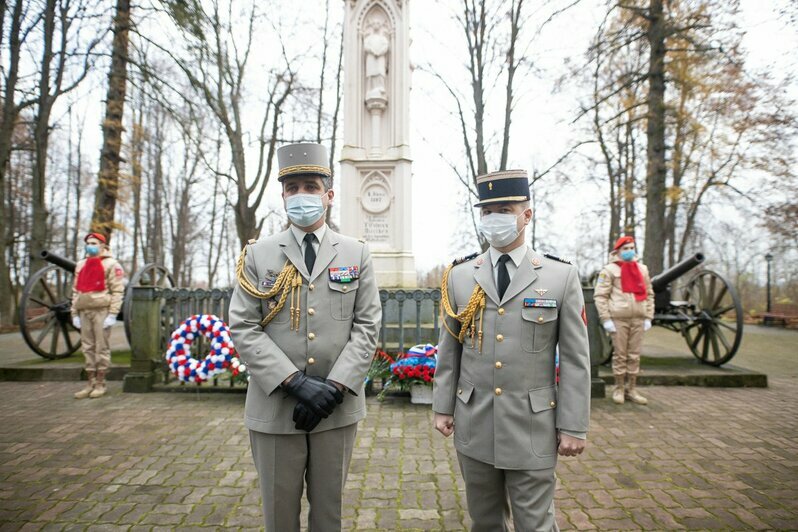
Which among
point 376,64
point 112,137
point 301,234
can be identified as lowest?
point 301,234

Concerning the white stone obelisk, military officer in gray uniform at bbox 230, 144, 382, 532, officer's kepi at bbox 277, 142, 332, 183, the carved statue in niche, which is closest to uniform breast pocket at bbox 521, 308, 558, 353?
military officer in gray uniform at bbox 230, 144, 382, 532

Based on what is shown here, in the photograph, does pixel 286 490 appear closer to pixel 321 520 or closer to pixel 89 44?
pixel 321 520

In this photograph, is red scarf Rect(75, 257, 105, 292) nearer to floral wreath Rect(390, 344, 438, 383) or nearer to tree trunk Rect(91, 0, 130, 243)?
floral wreath Rect(390, 344, 438, 383)

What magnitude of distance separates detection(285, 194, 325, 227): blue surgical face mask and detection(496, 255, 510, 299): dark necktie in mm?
954

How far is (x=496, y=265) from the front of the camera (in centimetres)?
224

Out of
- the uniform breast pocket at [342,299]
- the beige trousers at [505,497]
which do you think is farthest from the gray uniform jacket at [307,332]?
the beige trousers at [505,497]

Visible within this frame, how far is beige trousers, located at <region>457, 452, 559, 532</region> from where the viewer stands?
193 cm

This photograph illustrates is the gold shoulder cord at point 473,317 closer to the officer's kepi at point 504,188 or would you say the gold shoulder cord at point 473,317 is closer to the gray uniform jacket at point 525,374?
the gray uniform jacket at point 525,374

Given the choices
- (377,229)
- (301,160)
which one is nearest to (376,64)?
(377,229)

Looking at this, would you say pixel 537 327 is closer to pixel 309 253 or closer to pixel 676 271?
pixel 309 253

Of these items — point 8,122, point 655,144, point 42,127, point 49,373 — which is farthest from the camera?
point 655,144

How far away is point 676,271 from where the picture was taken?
22.8 ft

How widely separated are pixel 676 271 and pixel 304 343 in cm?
665

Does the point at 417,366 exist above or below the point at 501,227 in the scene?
below
